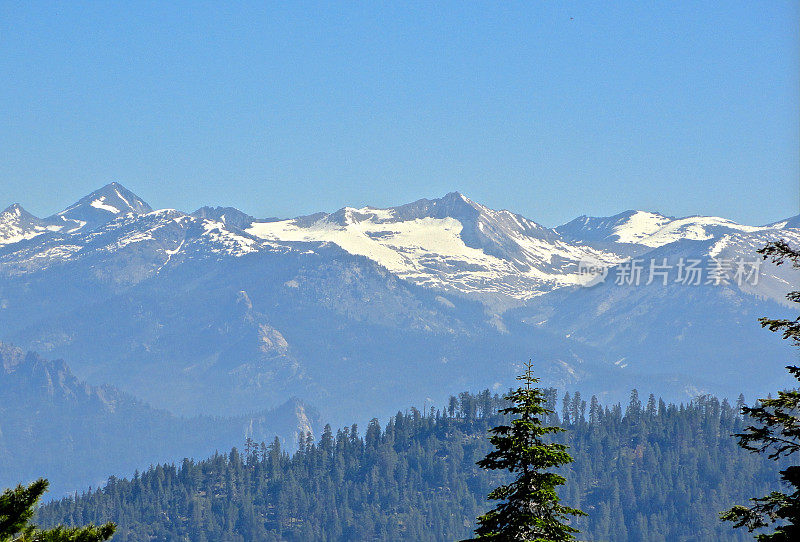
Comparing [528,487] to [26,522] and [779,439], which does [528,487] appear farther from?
[26,522]

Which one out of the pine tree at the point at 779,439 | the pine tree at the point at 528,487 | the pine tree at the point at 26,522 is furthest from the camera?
the pine tree at the point at 26,522

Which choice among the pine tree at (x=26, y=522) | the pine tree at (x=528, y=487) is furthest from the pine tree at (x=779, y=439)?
the pine tree at (x=26, y=522)

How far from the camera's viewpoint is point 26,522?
4044cm

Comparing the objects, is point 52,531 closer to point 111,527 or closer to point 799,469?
point 111,527

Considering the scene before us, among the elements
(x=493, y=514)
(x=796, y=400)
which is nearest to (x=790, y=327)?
(x=796, y=400)

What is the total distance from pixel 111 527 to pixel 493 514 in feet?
41.5

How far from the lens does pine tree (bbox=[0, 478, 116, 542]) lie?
3919 centimetres

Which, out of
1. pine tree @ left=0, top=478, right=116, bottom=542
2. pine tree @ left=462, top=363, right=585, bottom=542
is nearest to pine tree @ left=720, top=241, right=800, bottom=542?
pine tree @ left=462, top=363, right=585, bottom=542

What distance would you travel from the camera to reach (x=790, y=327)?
106 ft

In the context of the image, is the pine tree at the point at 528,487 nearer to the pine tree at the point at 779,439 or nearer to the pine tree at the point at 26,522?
the pine tree at the point at 779,439

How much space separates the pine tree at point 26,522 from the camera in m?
39.2

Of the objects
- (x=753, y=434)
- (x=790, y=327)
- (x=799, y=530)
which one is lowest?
(x=799, y=530)

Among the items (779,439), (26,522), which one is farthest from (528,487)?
(26,522)

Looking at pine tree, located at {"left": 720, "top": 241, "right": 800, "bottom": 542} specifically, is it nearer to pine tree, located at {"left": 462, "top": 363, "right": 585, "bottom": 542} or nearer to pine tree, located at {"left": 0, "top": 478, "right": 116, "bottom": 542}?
pine tree, located at {"left": 462, "top": 363, "right": 585, "bottom": 542}
